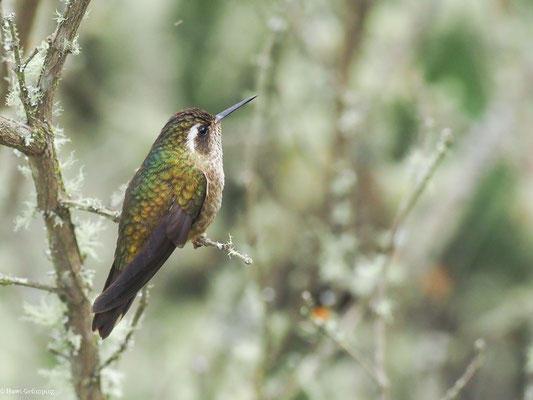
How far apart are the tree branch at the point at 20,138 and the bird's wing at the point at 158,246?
0.32 metres

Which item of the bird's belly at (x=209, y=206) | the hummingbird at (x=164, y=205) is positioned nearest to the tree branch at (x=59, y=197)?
the hummingbird at (x=164, y=205)

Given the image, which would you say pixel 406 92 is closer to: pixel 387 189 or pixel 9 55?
pixel 387 189

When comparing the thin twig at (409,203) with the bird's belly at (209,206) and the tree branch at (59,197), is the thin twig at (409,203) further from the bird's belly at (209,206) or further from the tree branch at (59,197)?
the tree branch at (59,197)

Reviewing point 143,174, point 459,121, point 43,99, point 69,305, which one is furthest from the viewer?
point 459,121

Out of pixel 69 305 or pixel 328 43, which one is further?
pixel 328 43

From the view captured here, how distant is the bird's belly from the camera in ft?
5.73

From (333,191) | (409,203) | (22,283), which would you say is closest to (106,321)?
(22,283)

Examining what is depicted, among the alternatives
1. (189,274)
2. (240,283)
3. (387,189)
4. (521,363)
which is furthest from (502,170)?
(189,274)

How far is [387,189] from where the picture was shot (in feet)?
14.4

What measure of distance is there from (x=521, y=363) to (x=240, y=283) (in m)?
1.74

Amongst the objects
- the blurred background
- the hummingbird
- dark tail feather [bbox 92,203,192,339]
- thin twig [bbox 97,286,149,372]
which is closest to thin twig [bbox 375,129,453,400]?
the hummingbird

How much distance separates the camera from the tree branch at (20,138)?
4.15 ft

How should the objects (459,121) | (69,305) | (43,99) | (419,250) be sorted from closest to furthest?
(43,99), (69,305), (419,250), (459,121)

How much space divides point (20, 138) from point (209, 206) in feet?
1.92
